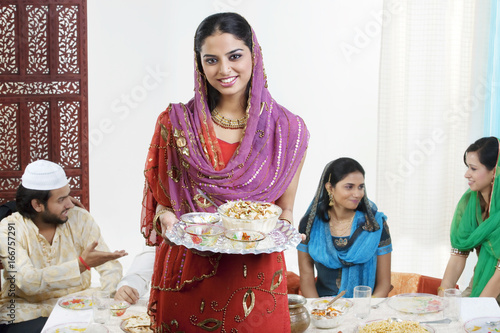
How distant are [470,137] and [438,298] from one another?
2553mm

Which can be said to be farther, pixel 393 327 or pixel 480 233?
pixel 480 233

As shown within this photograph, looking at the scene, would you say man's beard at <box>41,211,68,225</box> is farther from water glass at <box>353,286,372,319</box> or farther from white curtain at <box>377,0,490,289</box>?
white curtain at <box>377,0,490,289</box>

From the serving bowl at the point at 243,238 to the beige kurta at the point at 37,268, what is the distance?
81.0 inches

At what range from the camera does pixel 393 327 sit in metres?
2.55

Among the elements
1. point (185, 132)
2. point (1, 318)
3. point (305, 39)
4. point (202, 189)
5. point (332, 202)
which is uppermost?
point (305, 39)

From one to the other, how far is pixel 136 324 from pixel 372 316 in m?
0.97

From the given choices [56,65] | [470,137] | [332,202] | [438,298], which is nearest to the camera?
[438,298]

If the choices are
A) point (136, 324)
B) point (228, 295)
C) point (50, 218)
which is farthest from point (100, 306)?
point (50, 218)

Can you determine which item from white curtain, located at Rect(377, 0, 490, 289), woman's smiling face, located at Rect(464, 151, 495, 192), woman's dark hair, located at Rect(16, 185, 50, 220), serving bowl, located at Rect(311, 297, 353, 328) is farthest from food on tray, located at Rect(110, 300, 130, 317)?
white curtain, located at Rect(377, 0, 490, 289)

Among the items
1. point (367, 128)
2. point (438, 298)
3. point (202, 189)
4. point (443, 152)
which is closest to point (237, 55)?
point (202, 189)

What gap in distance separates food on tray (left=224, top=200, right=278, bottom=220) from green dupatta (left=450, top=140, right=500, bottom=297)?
→ 2.22 metres

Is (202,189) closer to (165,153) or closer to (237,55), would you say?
(165,153)

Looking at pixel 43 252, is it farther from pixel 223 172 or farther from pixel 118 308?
pixel 223 172

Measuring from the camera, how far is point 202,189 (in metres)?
2.16
